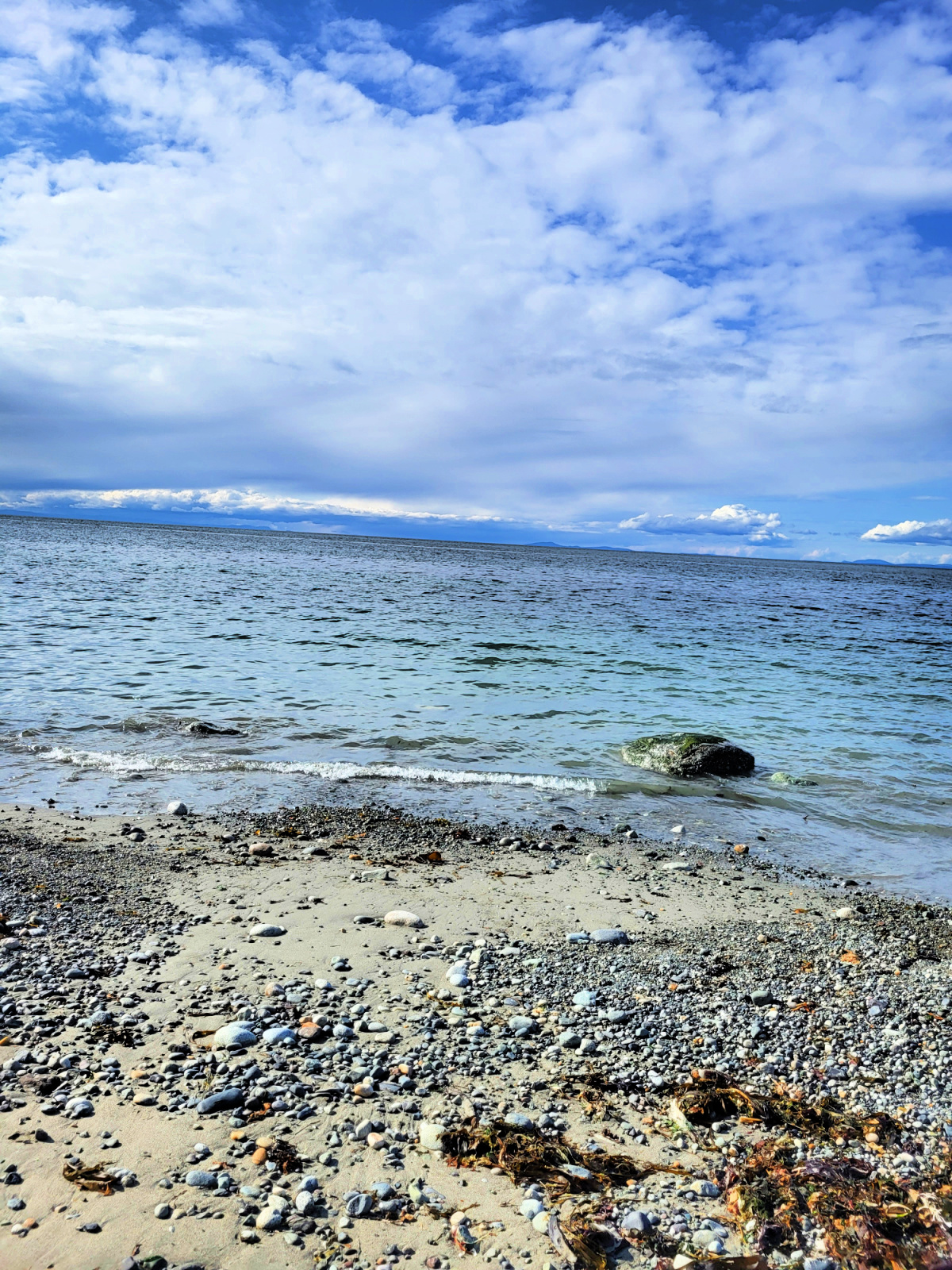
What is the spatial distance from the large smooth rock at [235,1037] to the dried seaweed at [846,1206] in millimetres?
2774

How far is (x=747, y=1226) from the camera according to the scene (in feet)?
10.6

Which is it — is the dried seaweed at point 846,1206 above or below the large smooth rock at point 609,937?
above

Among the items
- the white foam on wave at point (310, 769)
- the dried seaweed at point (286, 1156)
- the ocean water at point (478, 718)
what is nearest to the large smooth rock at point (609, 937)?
the dried seaweed at point (286, 1156)

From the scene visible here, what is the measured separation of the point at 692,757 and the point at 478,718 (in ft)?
15.2

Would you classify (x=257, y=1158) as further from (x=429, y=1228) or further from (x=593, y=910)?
(x=593, y=910)

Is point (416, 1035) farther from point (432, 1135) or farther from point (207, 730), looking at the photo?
point (207, 730)

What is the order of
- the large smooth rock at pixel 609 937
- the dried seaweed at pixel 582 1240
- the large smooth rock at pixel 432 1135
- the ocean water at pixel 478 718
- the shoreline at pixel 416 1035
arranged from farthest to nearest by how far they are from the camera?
the ocean water at pixel 478 718 → the large smooth rock at pixel 609 937 → the large smooth rock at pixel 432 1135 → the shoreline at pixel 416 1035 → the dried seaweed at pixel 582 1240

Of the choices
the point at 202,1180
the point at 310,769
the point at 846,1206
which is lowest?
the point at 310,769

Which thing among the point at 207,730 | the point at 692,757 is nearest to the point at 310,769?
the point at 207,730

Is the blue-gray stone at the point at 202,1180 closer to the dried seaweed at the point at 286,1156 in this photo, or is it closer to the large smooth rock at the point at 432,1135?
the dried seaweed at the point at 286,1156

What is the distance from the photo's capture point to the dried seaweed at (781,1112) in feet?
12.7

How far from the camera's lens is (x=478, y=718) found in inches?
595

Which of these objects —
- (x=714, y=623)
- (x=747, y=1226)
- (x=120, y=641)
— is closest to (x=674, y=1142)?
(x=747, y=1226)

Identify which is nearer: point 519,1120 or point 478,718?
point 519,1120
